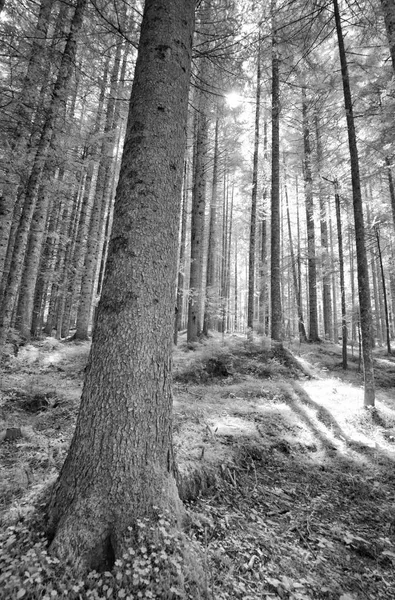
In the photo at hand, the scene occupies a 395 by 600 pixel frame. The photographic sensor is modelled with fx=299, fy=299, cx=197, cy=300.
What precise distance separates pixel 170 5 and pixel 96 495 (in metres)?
4.36

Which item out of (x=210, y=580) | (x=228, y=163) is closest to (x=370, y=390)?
(x=210, y=580)

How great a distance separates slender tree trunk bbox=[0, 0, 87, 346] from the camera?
6.61m

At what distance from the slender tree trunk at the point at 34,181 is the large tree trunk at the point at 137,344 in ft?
16.1

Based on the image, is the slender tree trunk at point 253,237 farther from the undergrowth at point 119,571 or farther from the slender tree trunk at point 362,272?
the undergrowth at point 119,571

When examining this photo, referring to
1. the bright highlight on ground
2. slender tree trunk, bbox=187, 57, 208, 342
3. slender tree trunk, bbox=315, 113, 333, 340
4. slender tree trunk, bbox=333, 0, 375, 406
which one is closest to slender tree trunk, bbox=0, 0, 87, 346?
the bright highlight on ground

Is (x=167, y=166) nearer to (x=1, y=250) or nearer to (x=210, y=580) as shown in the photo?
(x=210, y=580)

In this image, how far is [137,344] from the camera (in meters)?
2.38

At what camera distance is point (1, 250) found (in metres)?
7.66

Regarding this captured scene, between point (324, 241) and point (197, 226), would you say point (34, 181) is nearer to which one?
point (197, 226)

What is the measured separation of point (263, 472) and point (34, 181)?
7776 mm

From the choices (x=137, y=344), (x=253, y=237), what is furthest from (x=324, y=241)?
(x=137, y=344)

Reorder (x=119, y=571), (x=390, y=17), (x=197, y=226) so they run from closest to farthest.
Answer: (x=119, y=571)
(x=390, y=17)
(x=197, y=226)

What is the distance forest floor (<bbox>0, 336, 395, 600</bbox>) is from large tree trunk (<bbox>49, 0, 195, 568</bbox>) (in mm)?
465

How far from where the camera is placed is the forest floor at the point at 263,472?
8.27ft
